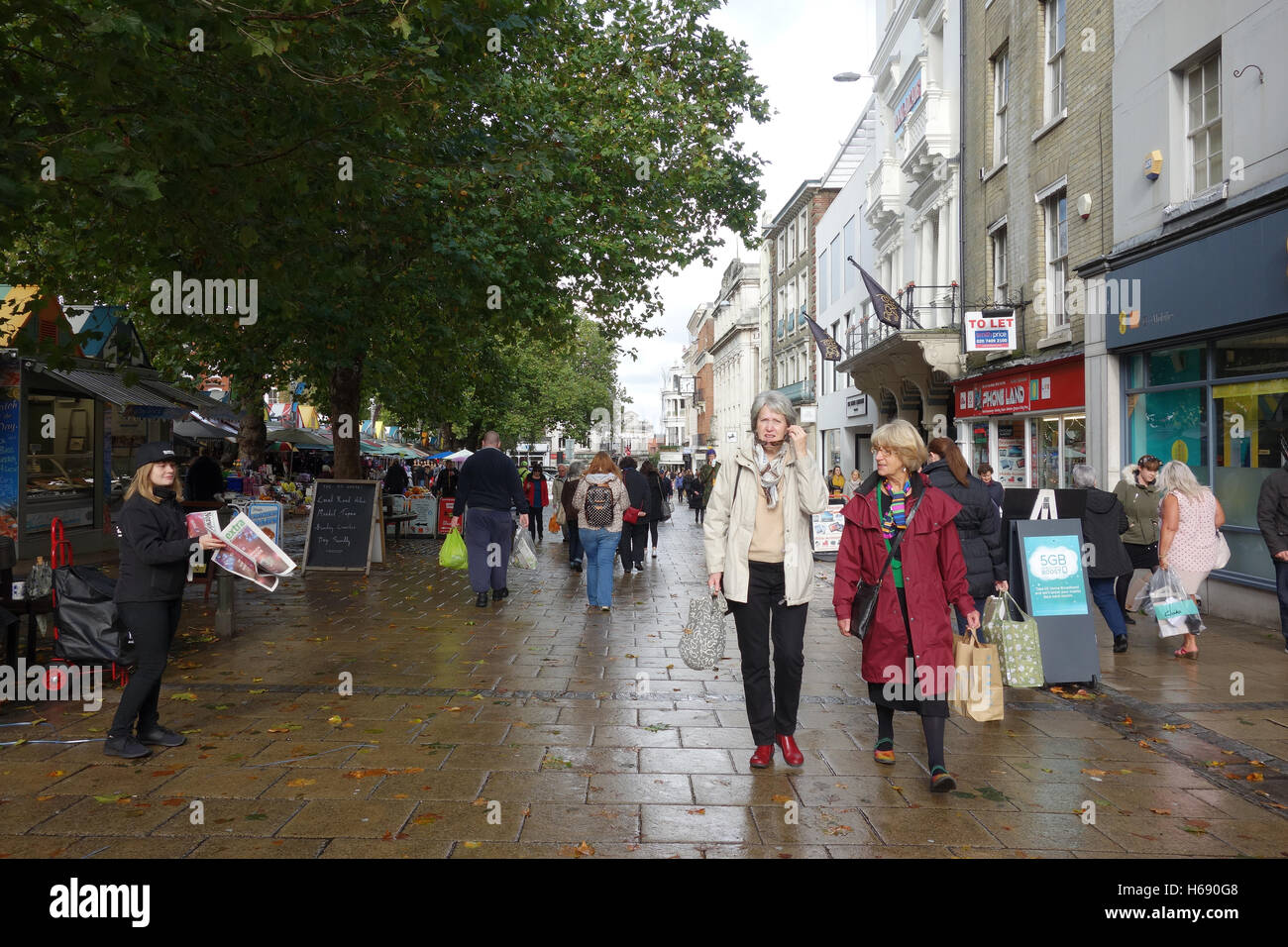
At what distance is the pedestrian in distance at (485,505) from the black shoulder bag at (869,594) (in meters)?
6.58

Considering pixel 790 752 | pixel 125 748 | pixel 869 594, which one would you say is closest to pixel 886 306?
pixel 869 594

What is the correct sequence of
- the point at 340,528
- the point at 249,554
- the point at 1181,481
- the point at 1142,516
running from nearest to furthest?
the point at 249,554 → the point at 1181,481 → the point at 1142,516 → the point at 340,528

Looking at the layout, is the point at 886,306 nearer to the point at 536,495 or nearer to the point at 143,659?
the point at 536,495

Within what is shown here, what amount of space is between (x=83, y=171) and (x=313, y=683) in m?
3.86

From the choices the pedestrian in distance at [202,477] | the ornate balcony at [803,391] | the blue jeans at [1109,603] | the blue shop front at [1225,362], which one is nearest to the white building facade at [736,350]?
the ornate balcony at [803,391]

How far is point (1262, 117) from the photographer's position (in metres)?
10.1

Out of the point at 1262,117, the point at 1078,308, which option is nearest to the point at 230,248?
the point at 1262,117

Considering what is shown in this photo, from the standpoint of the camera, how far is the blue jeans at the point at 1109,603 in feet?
27.5

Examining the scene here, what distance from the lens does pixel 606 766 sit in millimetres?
5172

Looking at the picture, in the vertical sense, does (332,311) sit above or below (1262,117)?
below

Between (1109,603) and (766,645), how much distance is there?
468cm
